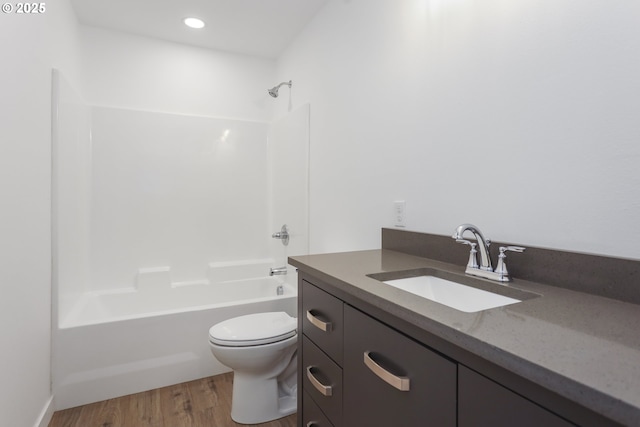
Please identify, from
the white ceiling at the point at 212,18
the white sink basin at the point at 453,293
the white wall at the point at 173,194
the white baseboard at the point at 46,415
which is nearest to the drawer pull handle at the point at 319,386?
the white sink basin at the point at 453,293

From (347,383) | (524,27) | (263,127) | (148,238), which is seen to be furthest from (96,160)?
(524,27)

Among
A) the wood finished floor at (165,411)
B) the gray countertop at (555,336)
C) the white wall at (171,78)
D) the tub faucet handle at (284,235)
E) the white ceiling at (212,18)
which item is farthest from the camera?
the tub faucet handle at (284,235)

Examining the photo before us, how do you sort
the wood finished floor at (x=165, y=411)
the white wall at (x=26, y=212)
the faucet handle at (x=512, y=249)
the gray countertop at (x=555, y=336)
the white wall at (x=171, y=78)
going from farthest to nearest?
the white wall at (x=171, y=78) → the wood finished floor at (x=165, y=411) → the white wall at (x=26, y=212) → the faucet handle at (x=512, y=249) → the gray countertop at (x=555, y=336)

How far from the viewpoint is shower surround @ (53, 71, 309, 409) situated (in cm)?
197

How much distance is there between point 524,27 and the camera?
1.03 m

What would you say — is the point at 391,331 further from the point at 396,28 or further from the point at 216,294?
the point at 216,294

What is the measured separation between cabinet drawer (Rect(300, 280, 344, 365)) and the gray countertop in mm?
141

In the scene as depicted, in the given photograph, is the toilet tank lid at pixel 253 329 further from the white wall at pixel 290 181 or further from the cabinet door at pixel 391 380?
the cabinet door at pixel 391 380

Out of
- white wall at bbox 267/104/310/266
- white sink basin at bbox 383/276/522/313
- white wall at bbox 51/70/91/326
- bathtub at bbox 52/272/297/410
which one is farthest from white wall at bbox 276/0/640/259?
white wall at bbox 51/70/91/326

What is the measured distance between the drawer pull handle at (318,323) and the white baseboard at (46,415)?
156cm

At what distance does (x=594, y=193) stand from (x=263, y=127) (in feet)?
9.23

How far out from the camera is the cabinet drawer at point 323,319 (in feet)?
3.41

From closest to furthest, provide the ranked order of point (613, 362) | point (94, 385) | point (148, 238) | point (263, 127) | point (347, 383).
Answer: point (613, 362) → point (347, 383) → point (94, 385) → point (148, 238) → point (263, 127)

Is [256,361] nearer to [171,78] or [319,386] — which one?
[319,386]
